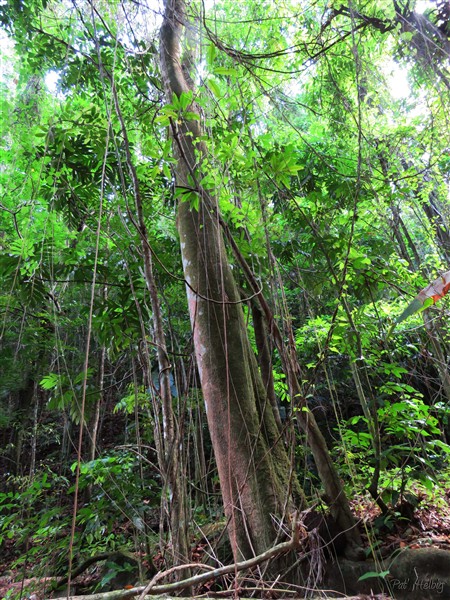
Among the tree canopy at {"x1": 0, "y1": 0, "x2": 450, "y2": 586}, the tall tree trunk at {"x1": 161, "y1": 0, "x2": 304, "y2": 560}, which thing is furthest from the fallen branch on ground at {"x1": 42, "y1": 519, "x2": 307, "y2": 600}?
the tall tree trunk at {"x1": 161, "y1": 0, "x2": 304, "y2": 560}

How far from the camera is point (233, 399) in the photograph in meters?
1.66

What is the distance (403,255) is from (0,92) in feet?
19.1

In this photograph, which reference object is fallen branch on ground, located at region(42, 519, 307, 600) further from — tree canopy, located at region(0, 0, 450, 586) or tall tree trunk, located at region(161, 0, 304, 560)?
tall tree trunk, located at region(161, 0, 304, 560)

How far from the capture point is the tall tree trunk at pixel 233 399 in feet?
4.85

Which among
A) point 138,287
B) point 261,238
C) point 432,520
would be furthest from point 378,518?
point 138,287

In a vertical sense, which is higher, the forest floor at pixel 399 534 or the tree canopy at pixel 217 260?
the tree canopy at pixel 217 260

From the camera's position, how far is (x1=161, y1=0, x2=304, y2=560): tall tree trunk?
1.48 metres

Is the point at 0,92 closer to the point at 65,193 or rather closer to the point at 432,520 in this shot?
the point at 65,193

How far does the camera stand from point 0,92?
504 cm

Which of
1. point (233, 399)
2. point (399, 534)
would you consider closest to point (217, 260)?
point (233, 399)

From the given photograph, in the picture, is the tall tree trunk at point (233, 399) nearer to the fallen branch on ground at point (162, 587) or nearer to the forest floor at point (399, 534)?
the forest floor at point (399, 534)

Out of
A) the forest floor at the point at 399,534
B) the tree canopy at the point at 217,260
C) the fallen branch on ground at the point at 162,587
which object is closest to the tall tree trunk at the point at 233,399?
the tree canopy at the point at 217,260

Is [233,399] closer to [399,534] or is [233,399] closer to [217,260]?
[217,260]

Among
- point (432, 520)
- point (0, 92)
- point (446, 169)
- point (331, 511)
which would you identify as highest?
Answer: point (0, 92)
